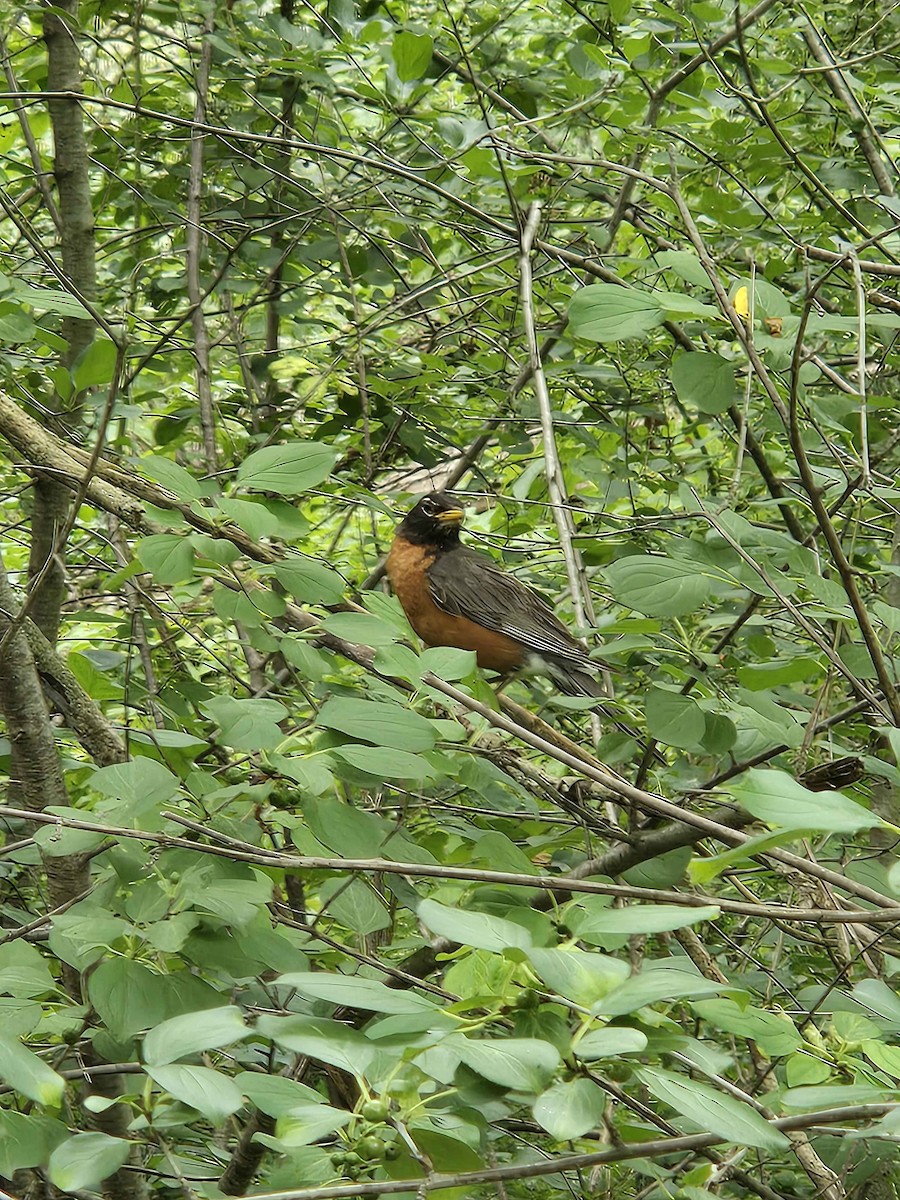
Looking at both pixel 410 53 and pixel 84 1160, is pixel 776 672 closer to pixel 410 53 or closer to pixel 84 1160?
pixel 84 1160

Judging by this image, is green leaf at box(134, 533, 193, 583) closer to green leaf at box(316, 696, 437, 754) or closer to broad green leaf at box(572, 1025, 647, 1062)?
green leaf at box(316, 696, 437, 754)

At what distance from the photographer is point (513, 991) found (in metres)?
1.13

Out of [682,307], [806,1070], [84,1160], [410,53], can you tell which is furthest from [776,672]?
[410,53]

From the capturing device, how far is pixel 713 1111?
1.04m

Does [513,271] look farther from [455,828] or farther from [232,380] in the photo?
[455,828]

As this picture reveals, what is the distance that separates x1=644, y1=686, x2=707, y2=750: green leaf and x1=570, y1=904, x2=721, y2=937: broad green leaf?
0.78m

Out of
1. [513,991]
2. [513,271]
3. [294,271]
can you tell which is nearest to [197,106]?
[294,271]

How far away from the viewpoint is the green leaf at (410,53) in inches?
110

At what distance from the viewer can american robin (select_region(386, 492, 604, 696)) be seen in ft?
14.7

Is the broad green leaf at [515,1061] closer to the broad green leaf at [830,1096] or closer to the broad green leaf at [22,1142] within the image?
the broad green leaf at [830,1096]

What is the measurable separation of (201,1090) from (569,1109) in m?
0.32

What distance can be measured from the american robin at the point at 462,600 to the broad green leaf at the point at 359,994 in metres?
3.27

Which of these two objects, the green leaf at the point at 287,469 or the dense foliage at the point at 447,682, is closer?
the dense foliage at the point at 447,682

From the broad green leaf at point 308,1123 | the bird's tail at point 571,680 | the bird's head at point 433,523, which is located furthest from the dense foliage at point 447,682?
the bird's tail at point 571,680
